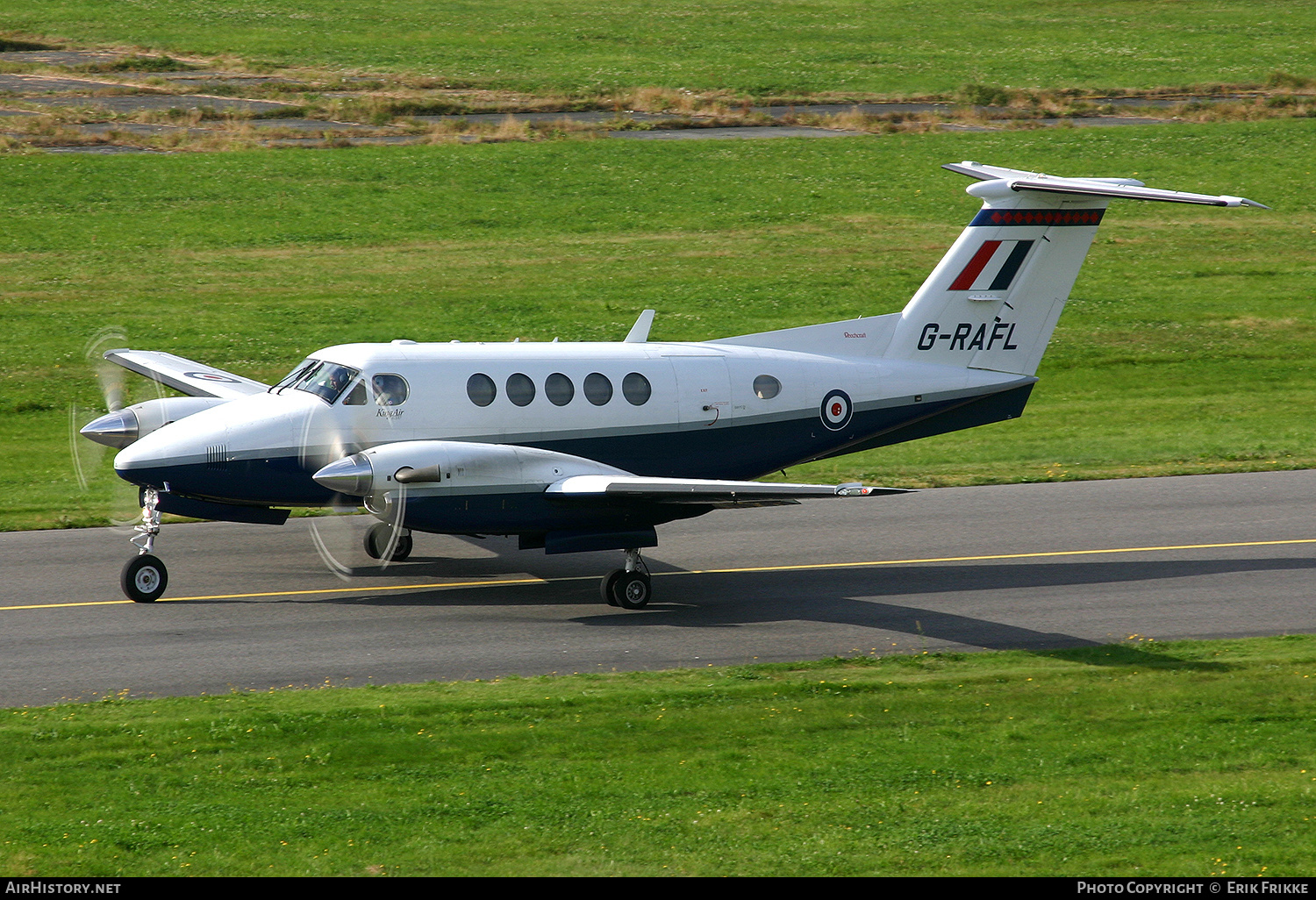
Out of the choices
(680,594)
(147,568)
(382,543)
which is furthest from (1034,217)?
(147,568)

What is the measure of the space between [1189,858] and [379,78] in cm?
5357

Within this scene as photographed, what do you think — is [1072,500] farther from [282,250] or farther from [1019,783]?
[282,250]

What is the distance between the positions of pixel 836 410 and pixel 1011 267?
362 cm

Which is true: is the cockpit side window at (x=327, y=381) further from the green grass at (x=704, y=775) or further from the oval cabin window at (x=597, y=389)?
the green grass at (x=704, y=775)

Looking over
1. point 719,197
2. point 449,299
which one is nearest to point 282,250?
point 449,299

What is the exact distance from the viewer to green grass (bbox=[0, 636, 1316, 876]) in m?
11.0

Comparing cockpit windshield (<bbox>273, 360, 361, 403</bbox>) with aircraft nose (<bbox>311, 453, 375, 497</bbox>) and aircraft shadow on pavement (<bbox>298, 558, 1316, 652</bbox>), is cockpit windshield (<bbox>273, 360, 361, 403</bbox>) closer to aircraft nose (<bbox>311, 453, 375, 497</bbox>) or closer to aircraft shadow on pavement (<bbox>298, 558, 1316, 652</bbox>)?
aircraft nose (<bbox>311, 453, 375, 497</bbox>)

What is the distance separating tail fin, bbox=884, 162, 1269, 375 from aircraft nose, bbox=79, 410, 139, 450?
10828mm

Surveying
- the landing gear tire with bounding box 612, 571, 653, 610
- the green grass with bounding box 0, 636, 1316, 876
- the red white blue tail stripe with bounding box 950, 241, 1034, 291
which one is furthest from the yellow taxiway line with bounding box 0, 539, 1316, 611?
the red white blue tail stripe with bounding box 950, 241, 1034, 291

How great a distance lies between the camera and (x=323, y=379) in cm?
1795

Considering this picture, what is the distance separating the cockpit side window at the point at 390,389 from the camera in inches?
699

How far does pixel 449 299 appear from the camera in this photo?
36.1 m

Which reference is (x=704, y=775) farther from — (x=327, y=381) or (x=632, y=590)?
(x=327, y=381)

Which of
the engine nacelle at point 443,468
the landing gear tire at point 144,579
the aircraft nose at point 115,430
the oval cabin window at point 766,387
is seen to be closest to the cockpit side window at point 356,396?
the engine nacelle at point 443,468
